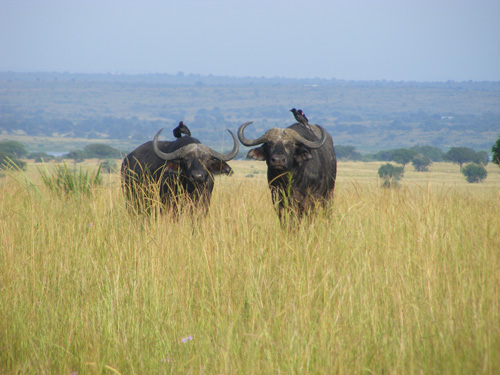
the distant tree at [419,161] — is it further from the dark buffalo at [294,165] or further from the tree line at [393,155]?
the dark buffalo at [294,165]

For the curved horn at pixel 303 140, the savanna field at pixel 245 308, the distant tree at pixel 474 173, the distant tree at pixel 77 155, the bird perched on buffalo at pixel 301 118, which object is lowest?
the distant tree at pixel 77 155

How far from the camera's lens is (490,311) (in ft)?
10.3

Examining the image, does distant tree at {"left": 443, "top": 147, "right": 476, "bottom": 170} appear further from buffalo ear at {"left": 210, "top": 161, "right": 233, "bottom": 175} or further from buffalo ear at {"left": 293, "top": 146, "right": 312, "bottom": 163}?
buffalo ear at {"left": 293, "top": 146, "right": 312, "bottom": 163}

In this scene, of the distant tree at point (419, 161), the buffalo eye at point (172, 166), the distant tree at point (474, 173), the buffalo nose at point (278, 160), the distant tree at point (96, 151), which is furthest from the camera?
the distant tree at point (96, 151)

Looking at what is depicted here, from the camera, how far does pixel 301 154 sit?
674 centimetres

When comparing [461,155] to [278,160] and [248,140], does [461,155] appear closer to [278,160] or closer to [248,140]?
[248,140]

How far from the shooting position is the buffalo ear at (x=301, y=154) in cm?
670

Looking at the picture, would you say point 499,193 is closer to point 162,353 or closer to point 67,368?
point 162,353

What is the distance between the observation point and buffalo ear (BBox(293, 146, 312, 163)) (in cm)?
670

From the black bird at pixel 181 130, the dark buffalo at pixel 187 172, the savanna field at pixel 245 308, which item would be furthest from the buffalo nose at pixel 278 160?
the black bird at pixel 181 130

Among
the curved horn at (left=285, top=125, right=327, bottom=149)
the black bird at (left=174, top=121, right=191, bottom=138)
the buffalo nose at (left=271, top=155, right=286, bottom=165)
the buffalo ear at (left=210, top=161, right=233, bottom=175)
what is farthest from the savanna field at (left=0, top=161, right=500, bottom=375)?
the black bird at (left=174, top=121, right=191, bottom=138)

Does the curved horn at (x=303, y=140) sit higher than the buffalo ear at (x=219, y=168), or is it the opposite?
the curved horn at (x=303, y=140)

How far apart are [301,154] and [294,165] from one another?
6.7 inches

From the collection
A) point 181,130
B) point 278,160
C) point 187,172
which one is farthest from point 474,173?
point 278,160
